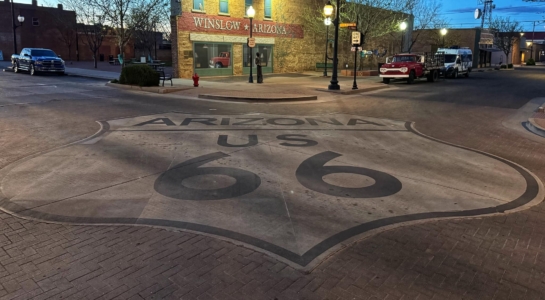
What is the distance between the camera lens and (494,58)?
69.6 meters

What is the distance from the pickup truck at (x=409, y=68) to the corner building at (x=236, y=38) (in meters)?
10.2

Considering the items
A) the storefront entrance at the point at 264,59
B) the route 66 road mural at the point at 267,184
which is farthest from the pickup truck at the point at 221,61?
the route 66 road mural at the point at 267,184

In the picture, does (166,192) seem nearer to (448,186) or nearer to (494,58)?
(448,186)

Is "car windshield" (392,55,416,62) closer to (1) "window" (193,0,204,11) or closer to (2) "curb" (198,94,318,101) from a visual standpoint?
(2) "curb" (198,94,318,101)

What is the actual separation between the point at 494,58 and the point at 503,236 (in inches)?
2956

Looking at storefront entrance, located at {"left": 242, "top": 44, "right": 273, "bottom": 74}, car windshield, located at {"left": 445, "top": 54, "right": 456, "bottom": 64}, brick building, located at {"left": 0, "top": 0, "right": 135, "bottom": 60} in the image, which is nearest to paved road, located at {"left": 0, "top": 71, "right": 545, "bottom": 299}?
storefront entrance, located at {"left": 242, "top": 44, "right": 273, "bottom": 74}

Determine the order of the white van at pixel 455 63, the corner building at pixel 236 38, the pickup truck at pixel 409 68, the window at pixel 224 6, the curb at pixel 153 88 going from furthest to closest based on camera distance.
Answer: the white van at pixel 455 63, the window at pixel 224 6, the pickup truck at pixel 409 68, the corner building at pixel 236 38, the curb at pixel 153 88

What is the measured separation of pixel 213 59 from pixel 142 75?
31.6ft

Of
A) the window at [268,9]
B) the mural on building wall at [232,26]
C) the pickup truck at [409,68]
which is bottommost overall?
the pickup truck at [409,68]

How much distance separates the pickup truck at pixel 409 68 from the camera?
1132 inches

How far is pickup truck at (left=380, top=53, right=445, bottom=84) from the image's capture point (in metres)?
28.8

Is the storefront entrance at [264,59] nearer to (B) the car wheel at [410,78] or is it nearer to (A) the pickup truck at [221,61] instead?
(A) the pickup truck at [221,61]

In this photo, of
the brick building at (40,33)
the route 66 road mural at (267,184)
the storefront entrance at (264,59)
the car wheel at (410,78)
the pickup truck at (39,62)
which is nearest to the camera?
the route 66 road mural at (267,184)

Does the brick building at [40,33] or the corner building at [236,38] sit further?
the brick building at [40,33]
